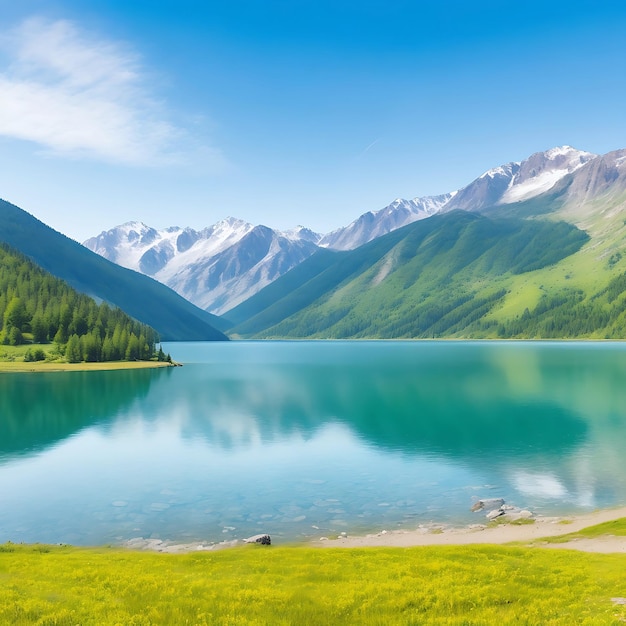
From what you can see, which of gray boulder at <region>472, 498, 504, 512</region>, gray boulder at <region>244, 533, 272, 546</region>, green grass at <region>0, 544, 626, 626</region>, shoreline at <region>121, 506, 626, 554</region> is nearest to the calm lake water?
gray boulder at <region>472, 498, 504, 512</region>

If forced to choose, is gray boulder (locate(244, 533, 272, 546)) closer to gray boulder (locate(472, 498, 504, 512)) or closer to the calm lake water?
the calm lake water

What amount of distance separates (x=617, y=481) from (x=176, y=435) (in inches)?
2272

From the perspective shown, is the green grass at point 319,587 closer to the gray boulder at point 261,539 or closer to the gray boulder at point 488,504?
the gray boulder at point 261,539

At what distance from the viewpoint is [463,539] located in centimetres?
3778

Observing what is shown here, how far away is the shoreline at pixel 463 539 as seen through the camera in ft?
115

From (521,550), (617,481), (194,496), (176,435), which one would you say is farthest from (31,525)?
(617,481)

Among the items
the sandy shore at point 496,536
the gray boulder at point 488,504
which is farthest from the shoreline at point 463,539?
the gray boulder at point 488,504

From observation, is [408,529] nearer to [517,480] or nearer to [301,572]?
[301,572]

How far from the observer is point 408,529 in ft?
134

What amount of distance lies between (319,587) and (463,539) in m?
16.4

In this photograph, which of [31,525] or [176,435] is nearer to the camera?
[31,525]

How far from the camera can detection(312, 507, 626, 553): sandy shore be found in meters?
34.8

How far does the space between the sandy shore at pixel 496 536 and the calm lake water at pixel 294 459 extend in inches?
95.9

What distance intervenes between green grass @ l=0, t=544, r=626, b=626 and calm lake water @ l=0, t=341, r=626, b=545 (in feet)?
33.6
